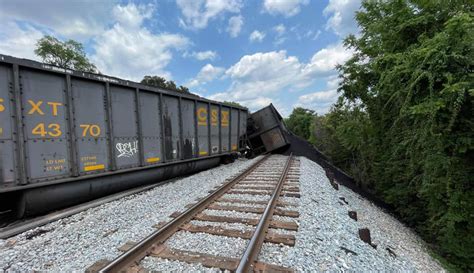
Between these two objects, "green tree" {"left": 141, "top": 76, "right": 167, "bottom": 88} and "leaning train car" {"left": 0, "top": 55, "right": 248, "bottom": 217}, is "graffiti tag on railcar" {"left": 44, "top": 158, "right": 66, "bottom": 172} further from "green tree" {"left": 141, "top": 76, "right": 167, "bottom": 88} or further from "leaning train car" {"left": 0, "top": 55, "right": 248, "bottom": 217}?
"green tree" {"left": 141, "top": 76, "right": 167, "bottom": 88}

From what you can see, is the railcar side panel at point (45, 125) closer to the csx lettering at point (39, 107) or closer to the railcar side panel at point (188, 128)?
the csx lettering at point (39, 107)

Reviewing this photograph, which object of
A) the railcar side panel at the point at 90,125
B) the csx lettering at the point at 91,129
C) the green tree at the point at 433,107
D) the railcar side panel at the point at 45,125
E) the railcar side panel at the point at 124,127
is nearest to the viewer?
the railcar side panel at the point at 45,125

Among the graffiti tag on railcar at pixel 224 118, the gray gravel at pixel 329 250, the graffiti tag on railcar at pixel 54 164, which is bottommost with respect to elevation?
the gray gravel at pixel 329 250

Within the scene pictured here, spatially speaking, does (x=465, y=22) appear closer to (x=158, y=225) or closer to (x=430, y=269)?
(x=430, y=269)

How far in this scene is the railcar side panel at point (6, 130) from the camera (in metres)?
4.27

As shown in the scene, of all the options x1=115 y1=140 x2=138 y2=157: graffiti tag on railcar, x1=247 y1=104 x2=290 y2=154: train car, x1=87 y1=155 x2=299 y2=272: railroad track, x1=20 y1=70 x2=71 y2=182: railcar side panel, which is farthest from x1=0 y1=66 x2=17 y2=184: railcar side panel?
x1=247 y1=104 x2=290 y2=154: train car

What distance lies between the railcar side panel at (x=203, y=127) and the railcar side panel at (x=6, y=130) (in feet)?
20.1

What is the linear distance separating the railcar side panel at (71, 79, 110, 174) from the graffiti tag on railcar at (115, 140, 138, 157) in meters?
0.36

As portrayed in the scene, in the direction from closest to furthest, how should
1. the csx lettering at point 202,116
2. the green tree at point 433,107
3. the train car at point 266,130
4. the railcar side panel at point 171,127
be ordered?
1. the green tree at point 433,107
2. the railcar side panel at point 171,127
3. the csx lettering at point 202,116
4. the train car at point 266,130

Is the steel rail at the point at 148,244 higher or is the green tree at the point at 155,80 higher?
the green tree at the point at 155,80

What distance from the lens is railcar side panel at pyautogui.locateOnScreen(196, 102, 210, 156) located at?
10031 millimetres

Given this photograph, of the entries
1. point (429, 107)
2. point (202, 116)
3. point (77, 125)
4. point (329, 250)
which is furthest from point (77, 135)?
point (429, 107)

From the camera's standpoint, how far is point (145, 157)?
23.9ft

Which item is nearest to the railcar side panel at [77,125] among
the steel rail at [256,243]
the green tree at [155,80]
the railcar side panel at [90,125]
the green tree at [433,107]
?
the railcar side panel at [90,125]
